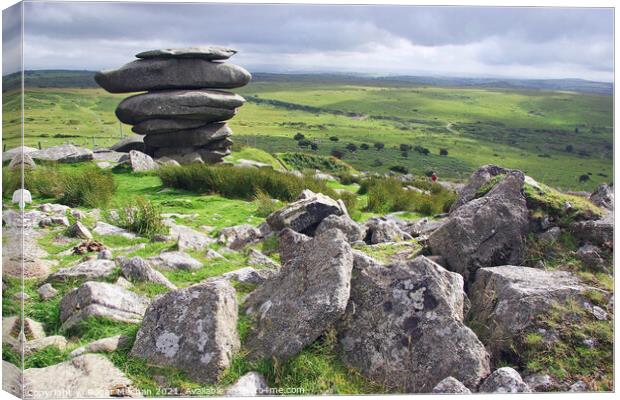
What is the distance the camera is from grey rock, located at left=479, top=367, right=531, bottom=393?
670 centimetres

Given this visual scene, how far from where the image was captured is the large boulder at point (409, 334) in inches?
275

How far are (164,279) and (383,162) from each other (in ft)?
50.0

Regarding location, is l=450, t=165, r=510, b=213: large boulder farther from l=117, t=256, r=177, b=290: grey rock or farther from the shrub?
l=117, t=256, r=177, b=290: grey rock

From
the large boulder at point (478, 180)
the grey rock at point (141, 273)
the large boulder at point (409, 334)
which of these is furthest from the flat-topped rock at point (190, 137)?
the large boulder at point (409, 334)

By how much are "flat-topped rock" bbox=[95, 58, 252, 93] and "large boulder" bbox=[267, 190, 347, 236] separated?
14.7 meters

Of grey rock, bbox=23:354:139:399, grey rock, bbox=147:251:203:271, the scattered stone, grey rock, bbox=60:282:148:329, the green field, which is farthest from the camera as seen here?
the green field

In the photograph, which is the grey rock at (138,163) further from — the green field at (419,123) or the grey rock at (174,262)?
the grey rock at (174,262)

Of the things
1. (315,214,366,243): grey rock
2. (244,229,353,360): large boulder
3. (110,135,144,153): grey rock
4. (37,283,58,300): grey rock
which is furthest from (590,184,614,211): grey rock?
(110,135,144,153): grey rock

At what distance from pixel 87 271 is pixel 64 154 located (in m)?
12.9

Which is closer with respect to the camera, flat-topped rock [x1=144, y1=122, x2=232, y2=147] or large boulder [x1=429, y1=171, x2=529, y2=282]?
large boulder [x1=429, y1=171, x2=529, y2=282]

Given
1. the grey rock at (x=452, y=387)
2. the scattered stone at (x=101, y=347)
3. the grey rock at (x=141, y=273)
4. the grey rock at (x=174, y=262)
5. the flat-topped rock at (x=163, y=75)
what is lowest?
the grey rock at (x=452, y=387)

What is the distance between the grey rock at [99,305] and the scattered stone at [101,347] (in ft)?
1.34

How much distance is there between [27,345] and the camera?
23.8ft

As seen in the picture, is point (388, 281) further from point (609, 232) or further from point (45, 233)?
point (45, 233)
